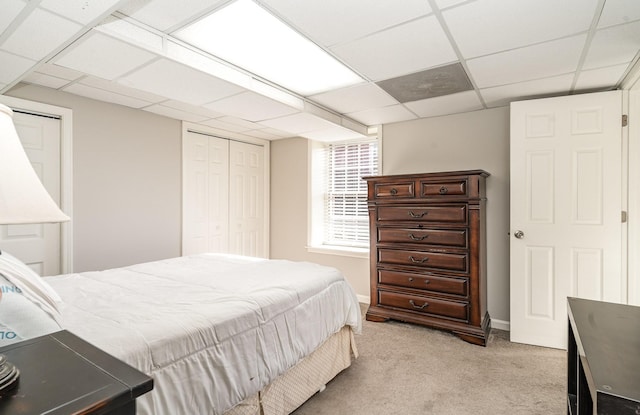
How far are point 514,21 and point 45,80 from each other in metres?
3.39

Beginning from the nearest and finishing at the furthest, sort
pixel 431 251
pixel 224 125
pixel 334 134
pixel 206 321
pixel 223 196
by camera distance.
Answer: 1. pixel 206 321
2. pixel 431 251
3. pixel 224 125
4. pixel 334 134
5. pixel 223 196

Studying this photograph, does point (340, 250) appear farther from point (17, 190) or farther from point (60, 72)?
point (17, 190)

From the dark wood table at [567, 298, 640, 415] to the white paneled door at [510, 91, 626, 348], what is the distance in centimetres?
162

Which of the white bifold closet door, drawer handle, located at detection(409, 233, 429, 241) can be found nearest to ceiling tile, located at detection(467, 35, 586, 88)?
drawer handle, located at detection(409, 233, 429, 241)

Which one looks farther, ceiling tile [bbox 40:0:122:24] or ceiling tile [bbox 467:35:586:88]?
ceiling tile [bbox 467:35:586:88]

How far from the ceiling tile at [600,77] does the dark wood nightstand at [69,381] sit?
3.32 m

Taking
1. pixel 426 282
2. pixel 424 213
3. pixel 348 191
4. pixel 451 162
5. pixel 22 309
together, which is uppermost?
pixel 451 162

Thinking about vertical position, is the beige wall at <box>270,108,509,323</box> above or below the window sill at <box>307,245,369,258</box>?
above

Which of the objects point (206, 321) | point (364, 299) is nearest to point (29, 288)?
point (206, 321)

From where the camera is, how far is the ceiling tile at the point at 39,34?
160 centimetres

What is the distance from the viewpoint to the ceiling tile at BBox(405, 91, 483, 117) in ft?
9.93

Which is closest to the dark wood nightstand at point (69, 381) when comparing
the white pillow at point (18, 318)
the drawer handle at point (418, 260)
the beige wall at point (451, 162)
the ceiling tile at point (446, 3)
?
the white pillow at point (18, 318)

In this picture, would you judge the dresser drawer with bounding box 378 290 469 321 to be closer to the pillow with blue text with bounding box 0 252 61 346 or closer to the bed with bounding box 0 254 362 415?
the bed with bounding box 0 254 362 415

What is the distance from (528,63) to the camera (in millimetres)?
2303
